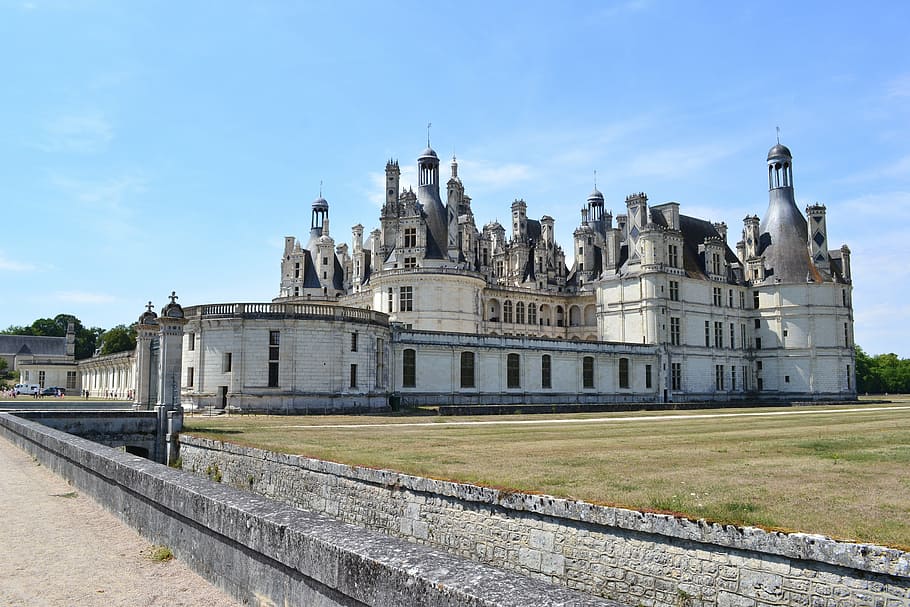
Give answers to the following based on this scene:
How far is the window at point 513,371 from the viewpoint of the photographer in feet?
166

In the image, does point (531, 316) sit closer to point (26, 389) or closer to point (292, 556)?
point (26, 389)

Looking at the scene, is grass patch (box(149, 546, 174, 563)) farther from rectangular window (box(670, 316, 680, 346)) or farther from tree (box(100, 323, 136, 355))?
tree (box(100, 323, 136, 355))

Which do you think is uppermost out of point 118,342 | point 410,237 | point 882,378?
point 410,237

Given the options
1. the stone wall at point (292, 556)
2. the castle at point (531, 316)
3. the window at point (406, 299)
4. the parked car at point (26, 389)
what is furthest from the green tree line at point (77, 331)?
the stone wall at point (292, 556)

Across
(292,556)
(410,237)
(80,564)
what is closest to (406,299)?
(410,237)

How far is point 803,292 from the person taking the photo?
67000 millimetres

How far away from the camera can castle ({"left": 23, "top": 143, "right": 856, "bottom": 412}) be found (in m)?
39.5

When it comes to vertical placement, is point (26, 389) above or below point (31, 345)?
below

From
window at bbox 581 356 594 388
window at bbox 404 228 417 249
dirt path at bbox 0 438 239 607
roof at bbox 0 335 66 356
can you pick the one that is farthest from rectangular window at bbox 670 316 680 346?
roof at bbox 0 335 66 356

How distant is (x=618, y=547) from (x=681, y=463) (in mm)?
5431

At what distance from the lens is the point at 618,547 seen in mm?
10578

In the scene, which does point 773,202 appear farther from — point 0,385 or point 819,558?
point 0,385

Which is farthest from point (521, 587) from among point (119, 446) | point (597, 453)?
point (119, 446)

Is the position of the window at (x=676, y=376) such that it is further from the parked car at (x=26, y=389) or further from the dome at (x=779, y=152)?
the parked car at (x=26, y=389)
